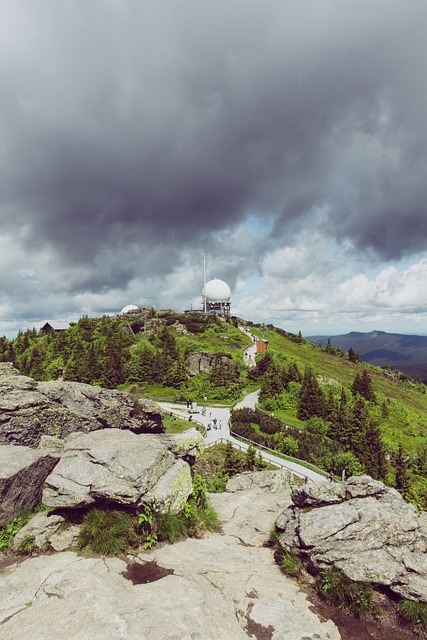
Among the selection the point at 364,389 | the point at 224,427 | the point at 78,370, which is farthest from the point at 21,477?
the point at 364,389

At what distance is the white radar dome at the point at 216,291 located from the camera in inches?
4028

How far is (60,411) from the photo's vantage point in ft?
54.6

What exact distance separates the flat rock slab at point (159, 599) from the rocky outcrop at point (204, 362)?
47.0 m

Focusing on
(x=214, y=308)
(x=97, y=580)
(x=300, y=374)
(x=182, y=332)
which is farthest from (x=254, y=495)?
(x=214, y=308)

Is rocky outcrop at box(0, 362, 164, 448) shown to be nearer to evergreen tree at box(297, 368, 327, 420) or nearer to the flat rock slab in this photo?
the flat rock slab

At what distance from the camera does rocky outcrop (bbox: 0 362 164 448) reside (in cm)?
1483

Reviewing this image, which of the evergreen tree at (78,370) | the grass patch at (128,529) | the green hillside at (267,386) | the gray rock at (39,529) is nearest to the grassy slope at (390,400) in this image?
the green hillside at (267,386)

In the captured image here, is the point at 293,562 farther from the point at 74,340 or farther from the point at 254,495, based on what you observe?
the point at 74,340

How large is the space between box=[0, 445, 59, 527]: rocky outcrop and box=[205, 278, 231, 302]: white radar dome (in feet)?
307

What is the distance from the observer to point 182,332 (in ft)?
243

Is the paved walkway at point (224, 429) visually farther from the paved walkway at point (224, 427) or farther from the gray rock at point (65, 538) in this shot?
the gray rock at point (65, 538)

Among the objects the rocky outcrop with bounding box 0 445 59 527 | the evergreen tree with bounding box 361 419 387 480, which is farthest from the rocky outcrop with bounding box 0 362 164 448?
the evergreen tree with bounding box 361 419 387 480

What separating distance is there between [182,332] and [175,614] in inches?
2708

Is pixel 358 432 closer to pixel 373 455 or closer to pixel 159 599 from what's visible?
pixel 373 455
